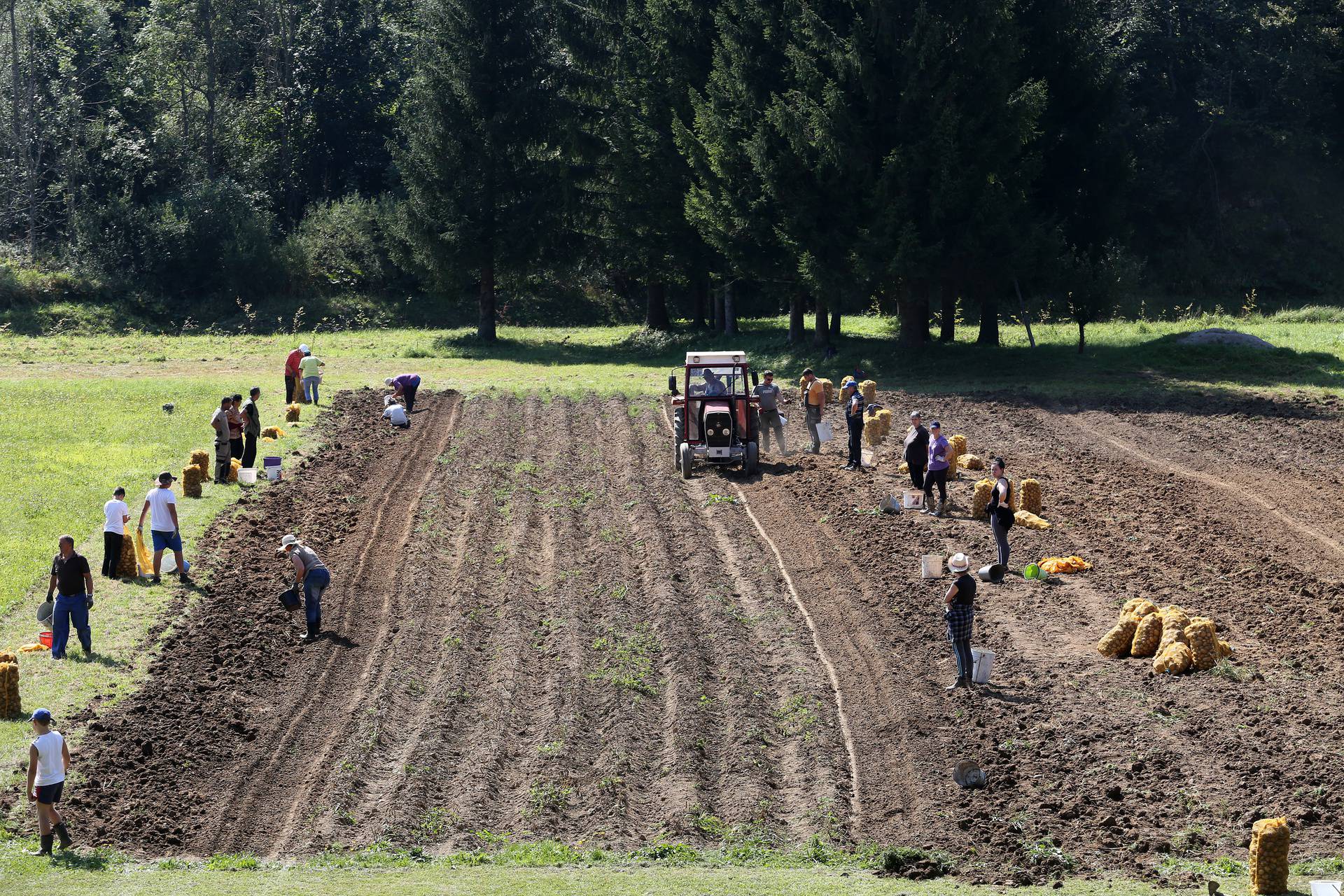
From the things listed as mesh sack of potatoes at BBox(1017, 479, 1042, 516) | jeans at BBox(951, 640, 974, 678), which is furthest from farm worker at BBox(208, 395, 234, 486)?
jeans at BBox(951, 640, 974, 678)

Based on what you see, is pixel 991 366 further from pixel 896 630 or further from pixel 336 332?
pixel 336 332

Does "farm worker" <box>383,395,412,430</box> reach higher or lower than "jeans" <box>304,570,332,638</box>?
higher

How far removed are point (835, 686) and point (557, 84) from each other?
38.8 meters

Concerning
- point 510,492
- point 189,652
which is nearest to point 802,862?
point 189,652

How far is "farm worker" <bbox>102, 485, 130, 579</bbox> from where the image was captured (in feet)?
70.5

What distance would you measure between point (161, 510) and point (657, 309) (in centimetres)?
3608

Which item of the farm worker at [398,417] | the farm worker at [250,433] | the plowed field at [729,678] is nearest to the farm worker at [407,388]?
the farm worker at [398,417]

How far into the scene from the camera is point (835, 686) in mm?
18234

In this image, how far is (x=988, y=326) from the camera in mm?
47219

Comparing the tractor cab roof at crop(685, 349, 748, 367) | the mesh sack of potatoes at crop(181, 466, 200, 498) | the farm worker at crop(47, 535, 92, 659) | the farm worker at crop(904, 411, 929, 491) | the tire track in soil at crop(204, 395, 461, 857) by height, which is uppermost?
the tractor cab roof at crop(685, 349, 748, 367)

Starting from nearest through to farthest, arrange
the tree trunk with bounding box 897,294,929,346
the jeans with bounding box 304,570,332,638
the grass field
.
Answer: the grass field
the jeans with bounding box 304,570,332,638
the tree trunk with bounding box 897,294,929,346

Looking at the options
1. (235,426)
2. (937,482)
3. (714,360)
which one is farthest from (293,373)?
(937,482)

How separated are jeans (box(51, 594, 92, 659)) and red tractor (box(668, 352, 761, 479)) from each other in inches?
509

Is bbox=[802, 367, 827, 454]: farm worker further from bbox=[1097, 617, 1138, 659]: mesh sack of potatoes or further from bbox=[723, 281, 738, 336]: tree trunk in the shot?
bbox=[723, 281, 738, 336]: tree trunk
